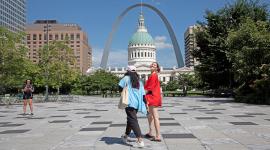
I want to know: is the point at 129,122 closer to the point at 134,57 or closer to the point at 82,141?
the point at 82,141

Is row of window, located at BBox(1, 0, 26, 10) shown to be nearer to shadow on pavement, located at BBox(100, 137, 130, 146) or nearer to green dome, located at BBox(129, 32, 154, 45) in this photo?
green dome, located at BBox(129, 32, 154, 45)

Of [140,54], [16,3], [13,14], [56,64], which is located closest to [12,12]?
[13,14]

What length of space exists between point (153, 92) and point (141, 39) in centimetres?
15572

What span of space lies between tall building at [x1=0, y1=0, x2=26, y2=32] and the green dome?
47089mm

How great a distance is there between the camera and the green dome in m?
164

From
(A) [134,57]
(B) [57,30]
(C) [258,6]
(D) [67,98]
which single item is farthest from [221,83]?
(A) [134,57]

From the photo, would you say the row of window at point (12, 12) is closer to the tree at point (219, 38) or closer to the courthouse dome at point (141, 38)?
the courthouse dome at point (141, 38)

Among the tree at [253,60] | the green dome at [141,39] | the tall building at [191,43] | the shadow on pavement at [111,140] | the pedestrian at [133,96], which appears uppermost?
the green dome at [141,39]

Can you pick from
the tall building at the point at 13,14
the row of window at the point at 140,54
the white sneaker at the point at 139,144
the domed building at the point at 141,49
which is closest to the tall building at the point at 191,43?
the domed building at the point at 141,49

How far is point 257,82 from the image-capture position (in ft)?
86.2

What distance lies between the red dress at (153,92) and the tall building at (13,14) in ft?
362

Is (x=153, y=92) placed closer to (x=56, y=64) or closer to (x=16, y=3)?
(x=56, y=64)

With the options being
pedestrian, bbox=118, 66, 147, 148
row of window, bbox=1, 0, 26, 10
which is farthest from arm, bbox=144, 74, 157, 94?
row of window, bbox=1, 0, 26, 10

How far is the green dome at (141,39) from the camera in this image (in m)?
164
